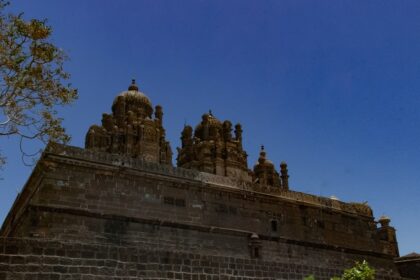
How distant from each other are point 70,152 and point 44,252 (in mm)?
6806

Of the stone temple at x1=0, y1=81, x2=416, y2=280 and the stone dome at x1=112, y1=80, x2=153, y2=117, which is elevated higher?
the stone dome at x1=112, y1=80, x2=153, y2=117

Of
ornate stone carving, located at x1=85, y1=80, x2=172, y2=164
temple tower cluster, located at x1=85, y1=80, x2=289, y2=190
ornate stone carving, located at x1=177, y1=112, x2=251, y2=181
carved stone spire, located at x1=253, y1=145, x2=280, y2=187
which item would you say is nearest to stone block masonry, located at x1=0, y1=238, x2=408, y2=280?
temple tower cluster, located at x1=85, y1=80, x2=289, y2=190

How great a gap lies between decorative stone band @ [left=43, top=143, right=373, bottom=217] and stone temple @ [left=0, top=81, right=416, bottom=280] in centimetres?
4

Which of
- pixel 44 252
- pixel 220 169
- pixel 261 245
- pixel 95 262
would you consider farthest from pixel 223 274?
pixel 220 169

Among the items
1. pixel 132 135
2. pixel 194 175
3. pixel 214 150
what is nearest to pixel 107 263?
pixel 194 175

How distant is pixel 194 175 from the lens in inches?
626

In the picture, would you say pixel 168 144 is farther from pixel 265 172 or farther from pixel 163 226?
pixel 163 226

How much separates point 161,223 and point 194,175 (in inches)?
88.4

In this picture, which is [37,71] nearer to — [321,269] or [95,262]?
[95,262]

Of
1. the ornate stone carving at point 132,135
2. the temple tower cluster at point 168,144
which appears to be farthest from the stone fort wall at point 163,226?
the ornate stone carving at point 132,135

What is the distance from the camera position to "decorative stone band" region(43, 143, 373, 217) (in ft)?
45.1

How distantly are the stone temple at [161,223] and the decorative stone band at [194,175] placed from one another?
0.13ft

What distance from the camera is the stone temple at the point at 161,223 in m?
7.80

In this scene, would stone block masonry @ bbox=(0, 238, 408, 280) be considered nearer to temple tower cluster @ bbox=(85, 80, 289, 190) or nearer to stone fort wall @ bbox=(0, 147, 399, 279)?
stone fort wall @ bbox=(0, 147, 399, 279)
